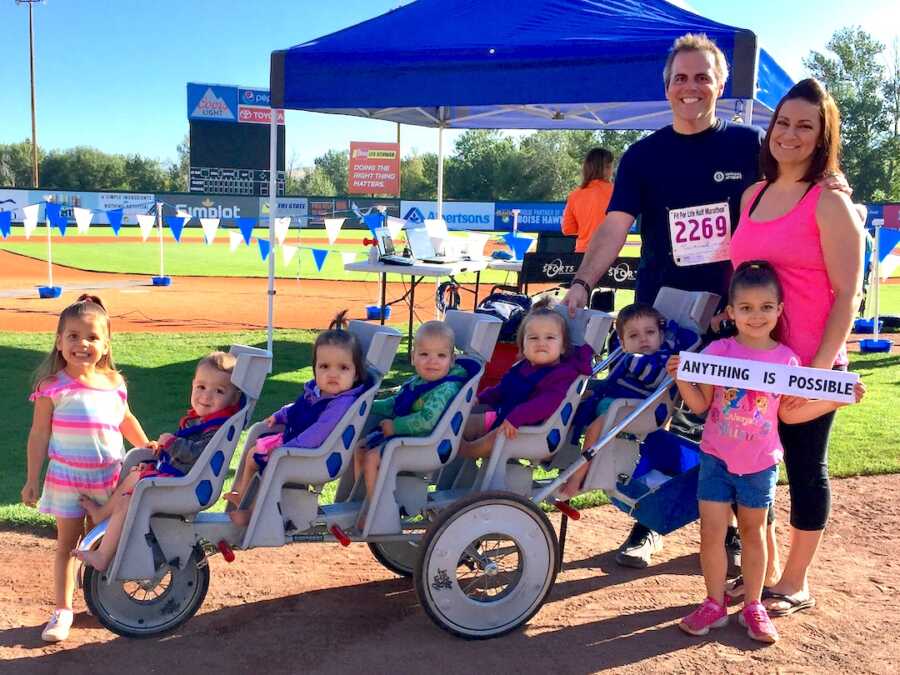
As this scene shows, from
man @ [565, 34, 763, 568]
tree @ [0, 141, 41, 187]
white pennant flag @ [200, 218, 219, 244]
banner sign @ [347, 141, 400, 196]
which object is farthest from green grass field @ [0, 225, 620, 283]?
tree @ [0, 141, 41, 187]

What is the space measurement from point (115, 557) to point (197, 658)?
0.51m

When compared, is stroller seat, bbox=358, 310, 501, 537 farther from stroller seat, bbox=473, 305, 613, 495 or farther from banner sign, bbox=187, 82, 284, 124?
banner sign, bbox=187, 82, 284, 124

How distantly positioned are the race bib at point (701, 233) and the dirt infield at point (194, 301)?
8.01 metres

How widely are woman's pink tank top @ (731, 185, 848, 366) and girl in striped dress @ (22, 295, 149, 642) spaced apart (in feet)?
8.34

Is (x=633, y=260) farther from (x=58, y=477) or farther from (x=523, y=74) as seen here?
(x=58, y=477)

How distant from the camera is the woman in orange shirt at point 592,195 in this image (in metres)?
8.34

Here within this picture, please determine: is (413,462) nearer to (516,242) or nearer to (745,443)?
(745,443)

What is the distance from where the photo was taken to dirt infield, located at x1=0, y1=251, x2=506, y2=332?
11.9 metres

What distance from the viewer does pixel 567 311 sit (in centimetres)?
390

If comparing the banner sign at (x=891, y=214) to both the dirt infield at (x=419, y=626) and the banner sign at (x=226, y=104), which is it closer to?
the dirt infield at (x=419, y=626)

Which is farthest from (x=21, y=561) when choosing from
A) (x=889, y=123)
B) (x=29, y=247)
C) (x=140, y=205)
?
(x=889, y=123)

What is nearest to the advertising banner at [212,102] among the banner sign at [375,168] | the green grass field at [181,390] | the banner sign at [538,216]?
the banner sign at [375,168]

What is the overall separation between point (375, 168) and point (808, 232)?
53015 mm

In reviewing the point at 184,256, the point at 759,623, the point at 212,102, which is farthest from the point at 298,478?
the point at 212,102
